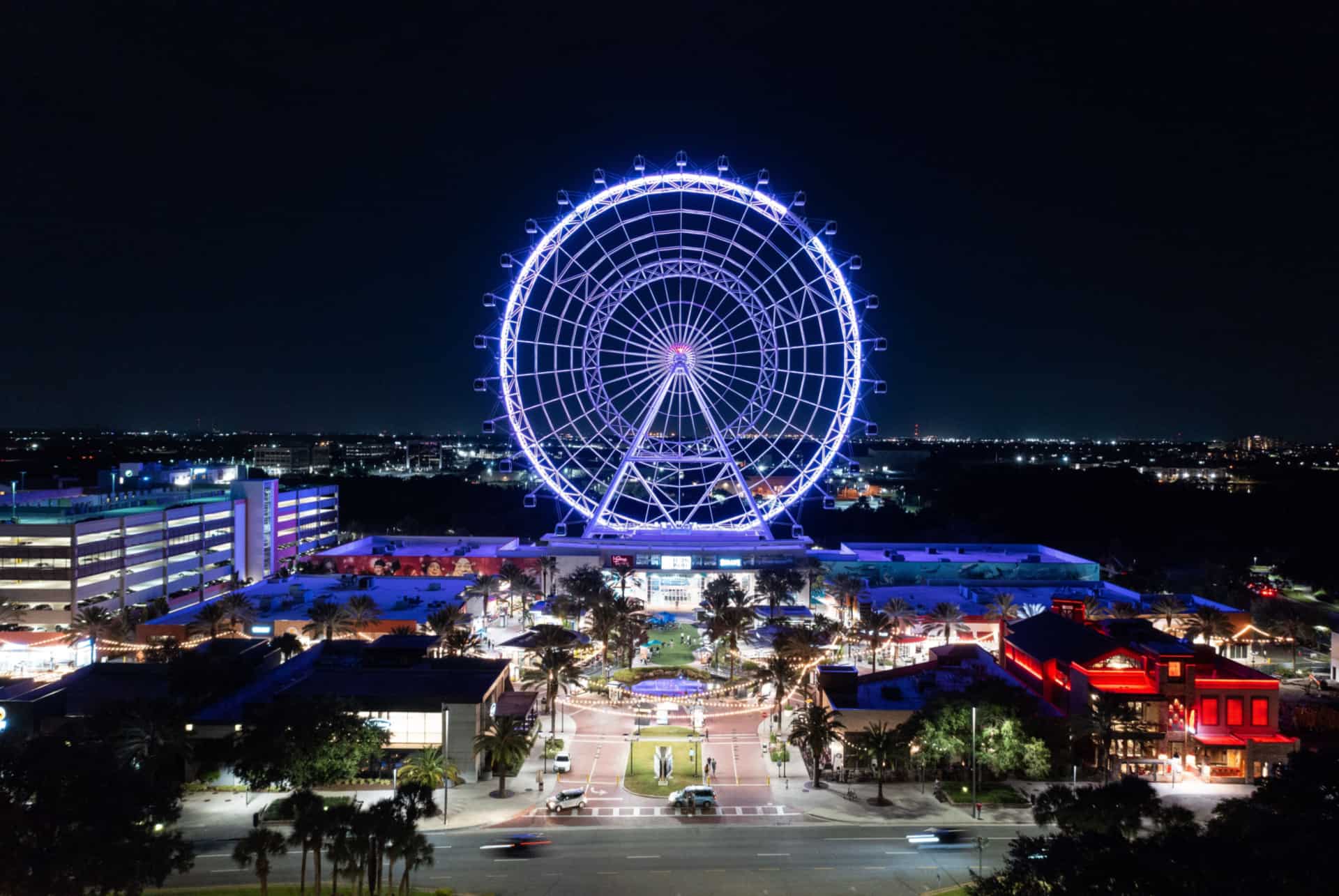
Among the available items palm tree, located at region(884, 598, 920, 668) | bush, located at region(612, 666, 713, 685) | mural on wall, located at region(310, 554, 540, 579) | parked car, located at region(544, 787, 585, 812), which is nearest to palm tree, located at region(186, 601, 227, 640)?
mural on wall, located at region(310, 554, 540, 579)

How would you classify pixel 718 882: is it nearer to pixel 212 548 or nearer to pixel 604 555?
pixel 604 555

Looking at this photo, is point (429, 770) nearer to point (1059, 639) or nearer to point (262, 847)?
point (262, 847)

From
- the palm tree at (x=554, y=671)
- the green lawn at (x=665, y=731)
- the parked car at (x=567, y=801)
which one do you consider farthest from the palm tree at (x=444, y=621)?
the parked car at (x=567, y=801)

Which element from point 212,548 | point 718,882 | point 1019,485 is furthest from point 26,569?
point 1019,485

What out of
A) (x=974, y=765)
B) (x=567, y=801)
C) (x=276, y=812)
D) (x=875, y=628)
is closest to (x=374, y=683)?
(x=276, y=812)

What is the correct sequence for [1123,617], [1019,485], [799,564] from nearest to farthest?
1. [1123,617]
2. [799,564]
3. [1019,485]

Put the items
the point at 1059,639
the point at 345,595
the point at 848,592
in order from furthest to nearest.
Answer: the point at 345,595 → the point at 848,592 → the point at 1059,639

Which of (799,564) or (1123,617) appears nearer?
(1123,617)
